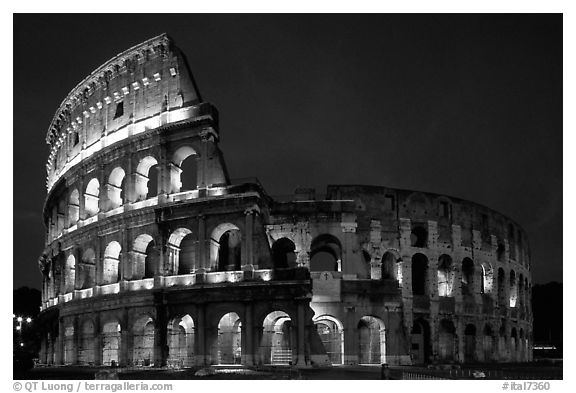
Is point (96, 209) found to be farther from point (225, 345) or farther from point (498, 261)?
point (498, 261)

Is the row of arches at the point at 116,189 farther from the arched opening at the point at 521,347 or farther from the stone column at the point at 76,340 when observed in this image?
the arched opening at the point at 521,347

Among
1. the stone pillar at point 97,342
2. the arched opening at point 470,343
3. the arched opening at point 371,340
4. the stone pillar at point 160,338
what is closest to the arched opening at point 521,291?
the arched opening at point 470,343

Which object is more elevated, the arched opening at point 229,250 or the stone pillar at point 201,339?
the arched opening at point 229,250

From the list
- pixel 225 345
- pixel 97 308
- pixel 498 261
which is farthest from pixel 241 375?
pixel 498 261

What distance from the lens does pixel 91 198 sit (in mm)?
34125

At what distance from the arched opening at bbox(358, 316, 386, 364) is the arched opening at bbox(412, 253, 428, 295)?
448 cm

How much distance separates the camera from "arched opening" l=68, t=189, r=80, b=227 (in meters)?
35.1

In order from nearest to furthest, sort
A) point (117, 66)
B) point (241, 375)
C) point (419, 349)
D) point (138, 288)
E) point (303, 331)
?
point (241, 375) < point (303, 331) < point (138, 288) < point (117, 66) < point (419, 349)

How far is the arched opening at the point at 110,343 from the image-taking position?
31234 mm

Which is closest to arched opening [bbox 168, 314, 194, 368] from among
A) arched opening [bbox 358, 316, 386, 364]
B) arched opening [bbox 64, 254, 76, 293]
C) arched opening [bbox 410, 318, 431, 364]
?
arched opening [bbox 64, 254, 76, 293]

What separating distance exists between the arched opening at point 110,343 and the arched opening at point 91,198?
219 inches

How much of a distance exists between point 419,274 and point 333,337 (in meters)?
7.81

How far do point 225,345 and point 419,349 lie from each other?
10734 millimetres

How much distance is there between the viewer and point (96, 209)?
3431cm
